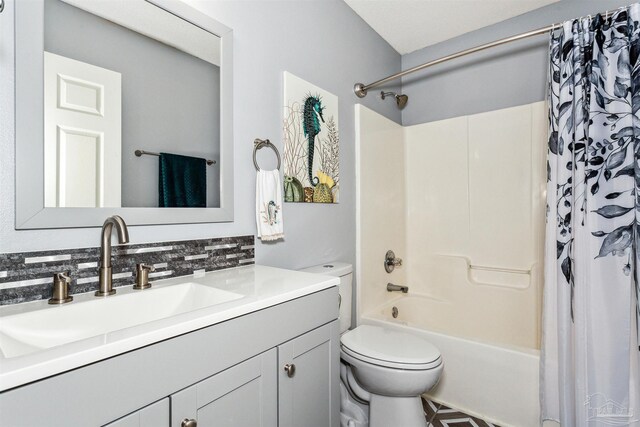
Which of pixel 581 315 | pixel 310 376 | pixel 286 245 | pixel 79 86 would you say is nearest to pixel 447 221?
pixel 581 315

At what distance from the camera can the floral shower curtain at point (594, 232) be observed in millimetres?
1441

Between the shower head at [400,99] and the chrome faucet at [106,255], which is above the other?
the shower head at [400,99]

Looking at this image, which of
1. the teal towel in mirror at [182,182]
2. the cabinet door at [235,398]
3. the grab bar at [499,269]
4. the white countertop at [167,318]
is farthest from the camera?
the grab bar at [499,269]

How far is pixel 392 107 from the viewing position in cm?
270

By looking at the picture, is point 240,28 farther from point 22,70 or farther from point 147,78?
point 22,70

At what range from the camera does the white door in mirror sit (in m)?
0.90

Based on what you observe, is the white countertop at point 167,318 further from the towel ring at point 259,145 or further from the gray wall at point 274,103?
the towel ring at point 259,145

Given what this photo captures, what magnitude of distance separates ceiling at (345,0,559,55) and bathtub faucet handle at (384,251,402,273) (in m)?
1.68

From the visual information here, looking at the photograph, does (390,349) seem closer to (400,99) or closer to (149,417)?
(149,417)

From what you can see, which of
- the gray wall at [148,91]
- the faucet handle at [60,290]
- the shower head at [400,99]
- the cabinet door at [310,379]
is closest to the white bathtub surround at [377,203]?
the shower head at [400,99]

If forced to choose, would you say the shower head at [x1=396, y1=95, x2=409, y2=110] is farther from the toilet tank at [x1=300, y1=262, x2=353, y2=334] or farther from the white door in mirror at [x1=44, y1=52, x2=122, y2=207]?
the white door in mirror at [x1=44, y1=52, x2=122, y2=207]

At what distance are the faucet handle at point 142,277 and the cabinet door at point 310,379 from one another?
473 mm

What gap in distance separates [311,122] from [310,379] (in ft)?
4.16

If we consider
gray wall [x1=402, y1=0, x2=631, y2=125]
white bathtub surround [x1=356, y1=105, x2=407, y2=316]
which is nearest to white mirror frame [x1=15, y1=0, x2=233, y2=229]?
white bathtub surround [x1=356, y1=105, x2=407, y2=316]
